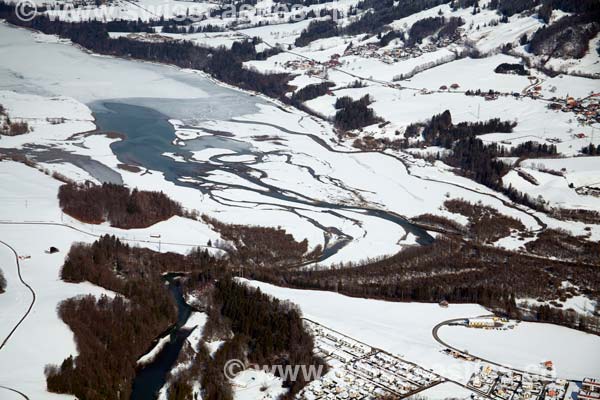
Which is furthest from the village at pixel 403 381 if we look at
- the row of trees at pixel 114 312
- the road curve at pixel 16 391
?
the road curve at pixel 16 391

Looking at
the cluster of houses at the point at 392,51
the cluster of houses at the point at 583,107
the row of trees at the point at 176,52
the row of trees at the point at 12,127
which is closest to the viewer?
the row of trees at the point at 12,127

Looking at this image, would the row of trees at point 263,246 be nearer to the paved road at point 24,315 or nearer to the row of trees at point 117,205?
the row of trees at point 117,205

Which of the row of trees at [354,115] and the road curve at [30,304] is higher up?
the row of trees at [354,115]

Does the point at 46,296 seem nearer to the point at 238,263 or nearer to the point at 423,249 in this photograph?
the point at 238,263

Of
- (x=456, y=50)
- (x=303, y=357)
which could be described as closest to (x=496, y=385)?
(x=303, y=357)

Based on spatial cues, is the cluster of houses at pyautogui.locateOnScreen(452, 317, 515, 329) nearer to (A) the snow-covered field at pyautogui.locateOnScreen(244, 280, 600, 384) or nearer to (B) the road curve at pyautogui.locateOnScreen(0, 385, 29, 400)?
(A) the snow-covered field at pyautogui.locateOnScreen(244, 280, 600, 384)

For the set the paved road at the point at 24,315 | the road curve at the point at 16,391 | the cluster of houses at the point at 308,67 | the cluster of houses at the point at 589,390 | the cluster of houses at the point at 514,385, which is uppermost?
the cluster of houses at the point at 308,67
